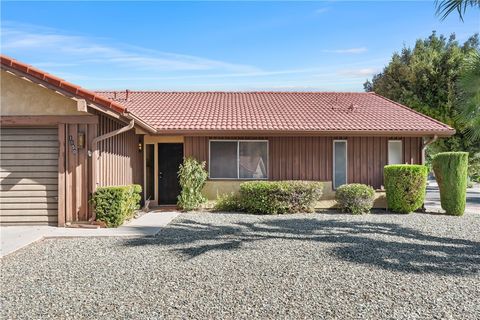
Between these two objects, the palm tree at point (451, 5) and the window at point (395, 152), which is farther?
the window at point (395, 152)

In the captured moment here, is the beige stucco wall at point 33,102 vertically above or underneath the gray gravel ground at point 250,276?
above

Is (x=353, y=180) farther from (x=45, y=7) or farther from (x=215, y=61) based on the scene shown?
(x=45, y=7)

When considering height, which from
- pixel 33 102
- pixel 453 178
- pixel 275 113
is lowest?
pixel 453 178

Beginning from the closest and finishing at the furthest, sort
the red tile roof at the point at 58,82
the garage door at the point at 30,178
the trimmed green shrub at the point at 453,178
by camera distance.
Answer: the red tile roof at the point at 58,82 < the garage door at the point at 30,178 < the trimmed green shrub at the point at 453,178

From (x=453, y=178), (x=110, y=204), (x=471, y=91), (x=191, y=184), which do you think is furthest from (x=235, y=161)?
(x=471, y=91)

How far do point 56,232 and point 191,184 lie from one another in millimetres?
4949

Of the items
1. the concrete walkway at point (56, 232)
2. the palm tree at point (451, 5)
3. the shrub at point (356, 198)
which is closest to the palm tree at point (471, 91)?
the palm tree at point (451, 5)

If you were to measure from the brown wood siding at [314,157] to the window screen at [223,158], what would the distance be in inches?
11.4

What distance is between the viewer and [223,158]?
1368 centimetres

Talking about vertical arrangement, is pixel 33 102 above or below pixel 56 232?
above

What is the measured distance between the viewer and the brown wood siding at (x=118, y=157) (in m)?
9.96

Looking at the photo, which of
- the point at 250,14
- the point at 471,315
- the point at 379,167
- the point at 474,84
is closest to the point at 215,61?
the point at 250,14

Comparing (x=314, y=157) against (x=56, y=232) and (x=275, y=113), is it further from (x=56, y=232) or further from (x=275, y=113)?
(x=56, y=232)

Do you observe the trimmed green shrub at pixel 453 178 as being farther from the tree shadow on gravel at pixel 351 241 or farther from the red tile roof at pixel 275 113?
the tree shadow on gravel at pixel 351 241
